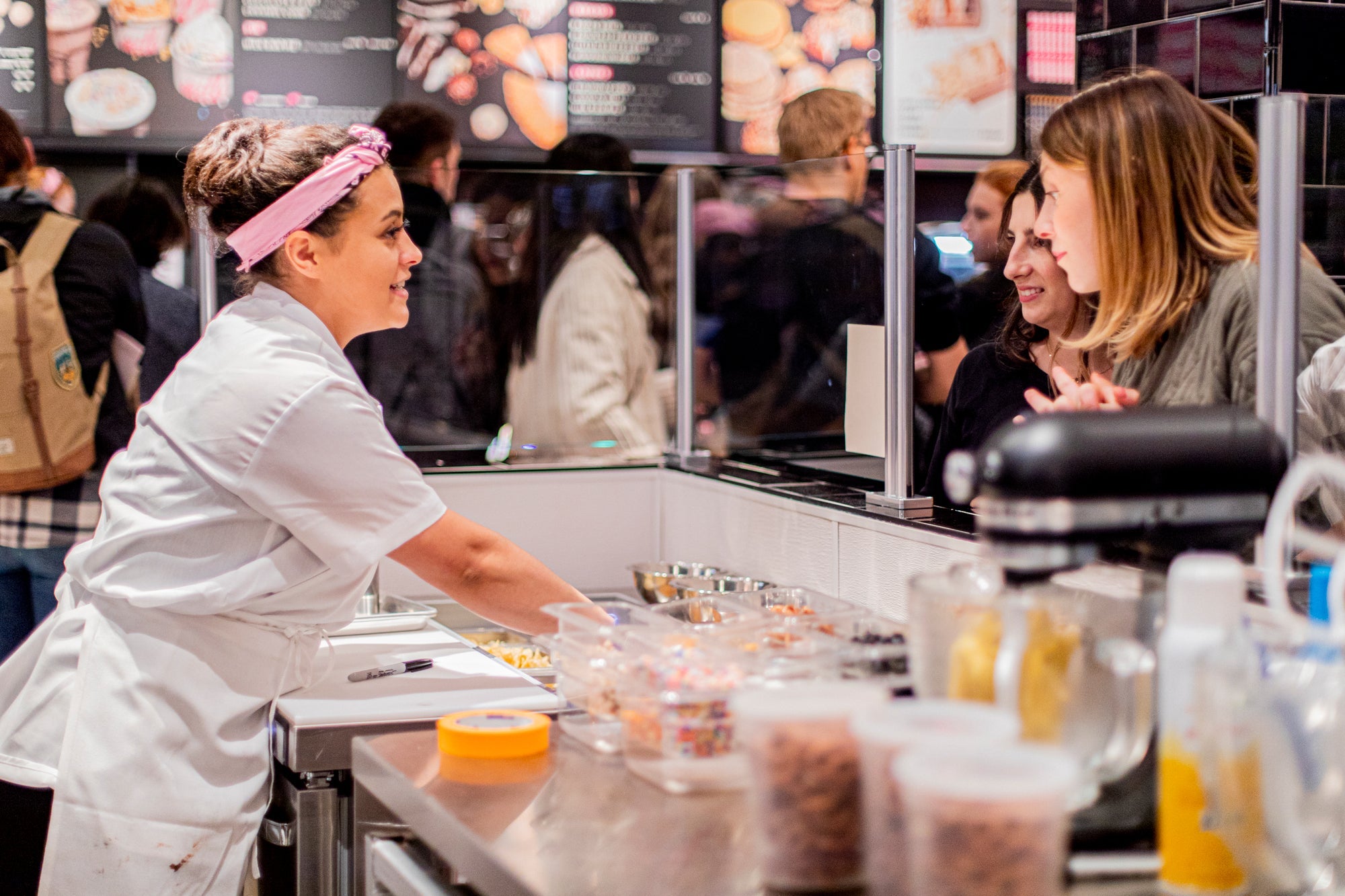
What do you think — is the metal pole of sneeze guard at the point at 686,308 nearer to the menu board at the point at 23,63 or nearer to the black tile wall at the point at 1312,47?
the black tile wall at the point at 1312,47

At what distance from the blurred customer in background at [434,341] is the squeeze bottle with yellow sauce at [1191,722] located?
88.2 inches

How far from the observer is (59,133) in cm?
423

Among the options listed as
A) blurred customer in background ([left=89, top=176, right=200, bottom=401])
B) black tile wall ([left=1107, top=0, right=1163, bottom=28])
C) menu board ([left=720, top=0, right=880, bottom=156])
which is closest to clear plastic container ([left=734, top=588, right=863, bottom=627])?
black tile wall ([left=1107, top=0, right=1163, bottom=28])

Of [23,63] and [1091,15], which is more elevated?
[23,63]

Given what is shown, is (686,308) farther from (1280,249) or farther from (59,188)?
(59,188)

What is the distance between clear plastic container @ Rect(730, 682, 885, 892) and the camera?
1083mm

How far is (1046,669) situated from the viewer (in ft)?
3.79

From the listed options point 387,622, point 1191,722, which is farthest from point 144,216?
point 1191,722

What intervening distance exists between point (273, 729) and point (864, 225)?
1360 mm

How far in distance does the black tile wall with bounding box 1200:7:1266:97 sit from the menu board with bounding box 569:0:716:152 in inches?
109

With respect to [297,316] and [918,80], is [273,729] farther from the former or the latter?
[918,80]

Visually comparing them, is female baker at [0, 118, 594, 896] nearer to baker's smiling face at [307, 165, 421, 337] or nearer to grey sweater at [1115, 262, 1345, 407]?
baker's smiling face at [307, 165, 421, 337]

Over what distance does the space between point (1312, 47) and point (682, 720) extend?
1370 millimetres

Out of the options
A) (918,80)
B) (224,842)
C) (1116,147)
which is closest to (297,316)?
(224,842)
